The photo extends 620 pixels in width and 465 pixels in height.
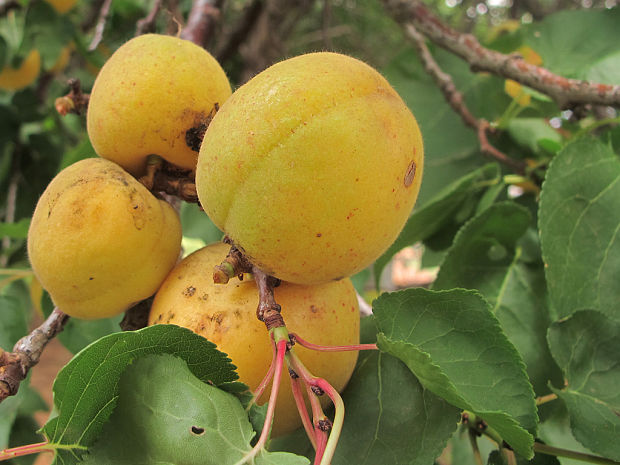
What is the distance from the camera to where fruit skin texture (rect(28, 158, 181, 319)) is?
0.51 meters

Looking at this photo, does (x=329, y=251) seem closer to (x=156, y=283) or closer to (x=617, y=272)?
(x=156, y=283)

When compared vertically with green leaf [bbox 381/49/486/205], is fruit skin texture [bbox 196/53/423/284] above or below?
above

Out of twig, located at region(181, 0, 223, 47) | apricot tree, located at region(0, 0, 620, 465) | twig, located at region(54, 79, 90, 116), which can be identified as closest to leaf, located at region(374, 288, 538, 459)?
apricot tree, located at region(0, 0, 620, 465)

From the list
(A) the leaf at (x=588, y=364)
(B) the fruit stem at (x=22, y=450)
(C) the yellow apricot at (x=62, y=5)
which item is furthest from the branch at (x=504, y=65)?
(C) the yellow apricot at (x=62, y=5)

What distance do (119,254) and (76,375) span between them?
122 mm

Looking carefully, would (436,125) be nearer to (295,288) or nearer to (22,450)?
(295,288)

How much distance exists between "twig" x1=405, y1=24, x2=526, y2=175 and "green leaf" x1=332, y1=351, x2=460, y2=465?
1.76 feet

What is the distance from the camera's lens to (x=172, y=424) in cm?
44

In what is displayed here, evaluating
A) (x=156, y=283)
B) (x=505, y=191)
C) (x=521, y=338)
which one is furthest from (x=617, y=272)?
(x=156, y=283)

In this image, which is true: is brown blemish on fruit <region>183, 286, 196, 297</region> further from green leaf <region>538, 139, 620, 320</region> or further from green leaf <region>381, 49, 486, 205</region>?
green leaf <region>381, 49, 486, 205</region>

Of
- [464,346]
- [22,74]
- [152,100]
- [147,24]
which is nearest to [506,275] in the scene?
[464,346]

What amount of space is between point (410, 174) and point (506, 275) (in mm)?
406

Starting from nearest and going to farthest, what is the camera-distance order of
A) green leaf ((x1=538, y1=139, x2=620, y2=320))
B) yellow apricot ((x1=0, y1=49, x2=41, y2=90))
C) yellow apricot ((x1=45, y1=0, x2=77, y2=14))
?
green leaf ((x1=538, y1=139, x2=620, y2=320)) < yellow apricot ((x1=45, y1=0, x2=77, y2=14)) < yellow apricot ((x1=0, y1=49, x2=41, y2=90))

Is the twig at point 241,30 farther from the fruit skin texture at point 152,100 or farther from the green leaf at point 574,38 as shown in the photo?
the fruit skin texture at point 152,100
